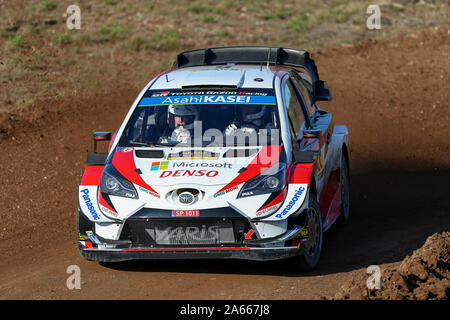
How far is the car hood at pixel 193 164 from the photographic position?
6957mm

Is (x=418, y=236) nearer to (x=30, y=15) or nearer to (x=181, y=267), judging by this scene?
(x=181, y=267)

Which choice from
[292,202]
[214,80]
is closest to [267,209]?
[292,202]

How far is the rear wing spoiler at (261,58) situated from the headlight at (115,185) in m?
2.91

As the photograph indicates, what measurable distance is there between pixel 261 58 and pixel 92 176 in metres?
3.21

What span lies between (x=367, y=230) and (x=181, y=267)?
105 inches

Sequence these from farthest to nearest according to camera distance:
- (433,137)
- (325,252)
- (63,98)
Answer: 1. (63,98)
2. (433,137)
3. (325,252)

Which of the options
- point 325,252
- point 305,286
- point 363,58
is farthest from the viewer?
point 363,58

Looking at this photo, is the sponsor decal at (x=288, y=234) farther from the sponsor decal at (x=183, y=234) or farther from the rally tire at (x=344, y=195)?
A: the rally tire at (x=344, y=195)

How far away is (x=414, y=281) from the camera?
6.43 m

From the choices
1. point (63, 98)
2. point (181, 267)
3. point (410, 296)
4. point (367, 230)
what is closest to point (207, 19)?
point (63, 98)

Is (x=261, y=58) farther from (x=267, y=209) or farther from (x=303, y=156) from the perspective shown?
(x=267, y=209)

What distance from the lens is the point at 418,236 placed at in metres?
8.56

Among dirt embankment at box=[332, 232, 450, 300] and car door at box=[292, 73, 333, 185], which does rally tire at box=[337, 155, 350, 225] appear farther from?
dirt embankment at box=[332, 232, 450, 300]

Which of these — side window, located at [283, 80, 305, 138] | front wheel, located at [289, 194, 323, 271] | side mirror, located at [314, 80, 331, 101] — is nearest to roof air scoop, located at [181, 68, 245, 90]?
side window, located at [283, 80, 305, 138]
